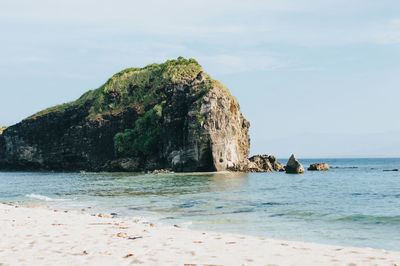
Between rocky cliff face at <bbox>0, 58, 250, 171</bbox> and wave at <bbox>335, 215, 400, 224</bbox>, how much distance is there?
45.8 metres

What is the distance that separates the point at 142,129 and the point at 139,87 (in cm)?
1624

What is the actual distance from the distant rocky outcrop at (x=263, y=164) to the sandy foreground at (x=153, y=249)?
55.1 meters

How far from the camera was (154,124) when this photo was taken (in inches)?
3147

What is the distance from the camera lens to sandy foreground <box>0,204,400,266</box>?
26.9 feet

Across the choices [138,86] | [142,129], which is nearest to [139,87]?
[138,86]

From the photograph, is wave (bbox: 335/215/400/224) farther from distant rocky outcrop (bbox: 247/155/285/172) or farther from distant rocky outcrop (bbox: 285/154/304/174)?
distant rocky outcrop (bbox: 247/155/285/172)

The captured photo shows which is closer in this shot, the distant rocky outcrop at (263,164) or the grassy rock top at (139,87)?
the distant rocky outcrop at (263,164)

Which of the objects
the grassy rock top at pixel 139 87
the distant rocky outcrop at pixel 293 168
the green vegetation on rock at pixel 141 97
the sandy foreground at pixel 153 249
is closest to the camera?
the sandy foreground at pixel 153 249

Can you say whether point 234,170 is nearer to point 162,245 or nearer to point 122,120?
point 122,120

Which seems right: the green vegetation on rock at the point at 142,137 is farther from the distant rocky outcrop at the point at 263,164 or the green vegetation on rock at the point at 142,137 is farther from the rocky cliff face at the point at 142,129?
the distant rocky outcrop at the point at 263,164

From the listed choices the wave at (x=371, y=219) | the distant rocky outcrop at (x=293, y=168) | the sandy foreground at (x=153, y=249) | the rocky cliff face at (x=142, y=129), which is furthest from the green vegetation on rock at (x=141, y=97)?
the sandy foreground at (x=153, y=249)

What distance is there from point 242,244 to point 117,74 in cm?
9550

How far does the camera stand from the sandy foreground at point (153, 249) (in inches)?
323

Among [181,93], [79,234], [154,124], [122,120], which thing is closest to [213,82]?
Result: [181,93]
